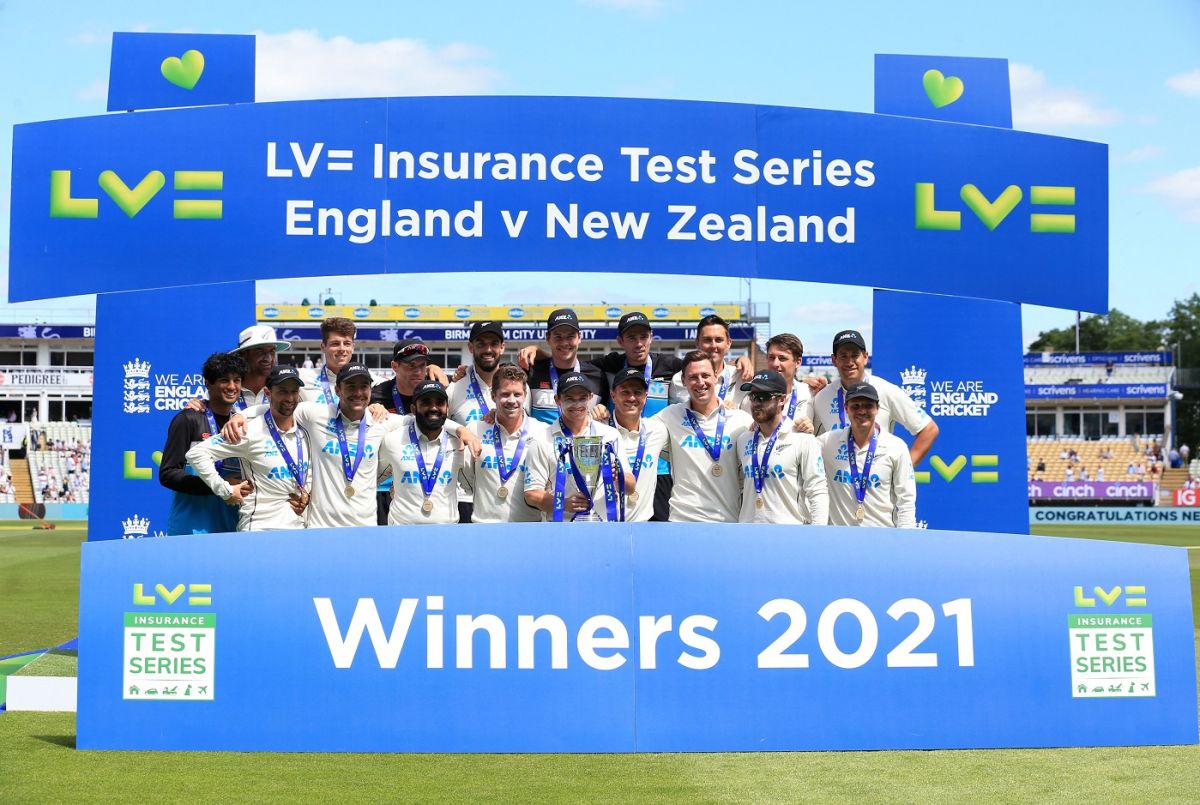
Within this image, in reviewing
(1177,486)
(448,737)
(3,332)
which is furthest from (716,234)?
(3,332)

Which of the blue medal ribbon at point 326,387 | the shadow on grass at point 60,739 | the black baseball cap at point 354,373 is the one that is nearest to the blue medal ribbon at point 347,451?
the black baseball cap at point 354,373

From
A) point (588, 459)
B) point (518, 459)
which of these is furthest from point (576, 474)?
point (518, 459)

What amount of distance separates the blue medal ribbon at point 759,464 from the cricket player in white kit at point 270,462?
7.65 ft

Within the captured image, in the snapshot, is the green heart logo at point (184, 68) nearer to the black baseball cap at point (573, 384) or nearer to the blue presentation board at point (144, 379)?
the blue presentation board at point (144, 379)

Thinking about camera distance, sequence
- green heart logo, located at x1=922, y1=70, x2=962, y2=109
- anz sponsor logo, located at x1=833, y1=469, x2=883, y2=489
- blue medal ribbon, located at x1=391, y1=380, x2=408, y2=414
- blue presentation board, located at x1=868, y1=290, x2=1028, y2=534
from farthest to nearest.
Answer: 1. green heart logo, located at x1=922, y1=70, x2=962, y2=109
2. blue presentation board, located at x1=868, y1=290, x2=1028, y2=534
3. blue medal ribbon, located at x1=391, y1=380, x2=408, y2=414
4. anz sponsor logo, located at x1=833, y1=469, x2=883, y2=489

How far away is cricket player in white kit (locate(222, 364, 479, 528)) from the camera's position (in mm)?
6570

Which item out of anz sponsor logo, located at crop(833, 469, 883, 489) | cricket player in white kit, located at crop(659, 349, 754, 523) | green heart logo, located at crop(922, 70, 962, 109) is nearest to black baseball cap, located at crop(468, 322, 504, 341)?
cricket player in white kit, located at crop(659, 349, 754, 523)

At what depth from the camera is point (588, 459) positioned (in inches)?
240

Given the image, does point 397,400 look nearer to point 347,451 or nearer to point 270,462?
point 347,451

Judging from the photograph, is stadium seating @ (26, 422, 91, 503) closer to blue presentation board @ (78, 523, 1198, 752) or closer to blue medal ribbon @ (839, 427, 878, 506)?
blue presentation board @ (78, 523, 1198, 752)

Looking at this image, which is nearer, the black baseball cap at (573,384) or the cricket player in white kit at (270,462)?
the black baseball cap at (573,384)

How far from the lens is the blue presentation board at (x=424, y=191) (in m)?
9.09

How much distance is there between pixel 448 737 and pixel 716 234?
4.71 meters

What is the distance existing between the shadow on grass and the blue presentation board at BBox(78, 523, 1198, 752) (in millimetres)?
200
